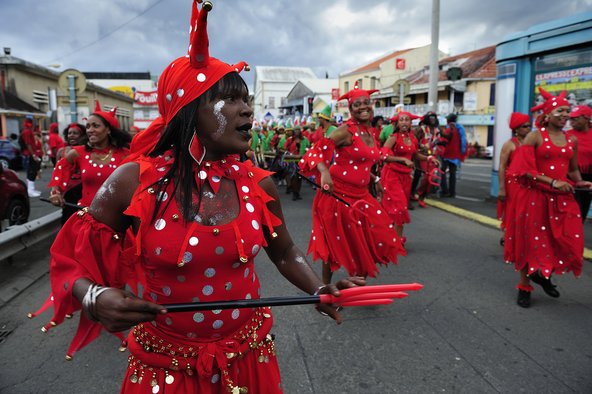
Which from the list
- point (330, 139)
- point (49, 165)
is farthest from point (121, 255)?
point (49, 165)

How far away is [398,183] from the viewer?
6543 millimetres

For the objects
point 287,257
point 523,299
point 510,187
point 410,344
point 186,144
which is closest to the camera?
point 186,144

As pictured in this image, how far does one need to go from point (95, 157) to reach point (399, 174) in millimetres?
4156

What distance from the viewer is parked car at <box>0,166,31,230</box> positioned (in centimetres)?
691

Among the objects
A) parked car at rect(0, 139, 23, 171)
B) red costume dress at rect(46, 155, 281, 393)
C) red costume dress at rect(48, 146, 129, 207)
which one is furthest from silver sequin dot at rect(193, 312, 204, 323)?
parked car at rect(0, 139, 23, 171)

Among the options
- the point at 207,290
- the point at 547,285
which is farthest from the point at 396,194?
the point at 207,290

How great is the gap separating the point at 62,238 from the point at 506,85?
406 inches

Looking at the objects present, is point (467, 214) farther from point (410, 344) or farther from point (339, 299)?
point (339, 299)

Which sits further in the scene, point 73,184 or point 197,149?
point 73,184

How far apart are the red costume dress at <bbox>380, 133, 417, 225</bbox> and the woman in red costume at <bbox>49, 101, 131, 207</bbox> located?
345 cm

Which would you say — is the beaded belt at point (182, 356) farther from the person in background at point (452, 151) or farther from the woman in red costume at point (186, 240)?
the person in background at point (452, 151)

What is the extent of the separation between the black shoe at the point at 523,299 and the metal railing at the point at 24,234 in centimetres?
565

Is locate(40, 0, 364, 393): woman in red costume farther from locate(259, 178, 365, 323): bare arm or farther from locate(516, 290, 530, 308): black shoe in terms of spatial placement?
locate(516, 290, 530, 308): black shoe

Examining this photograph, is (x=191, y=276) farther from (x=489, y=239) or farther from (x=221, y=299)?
(x=489, y=239)
